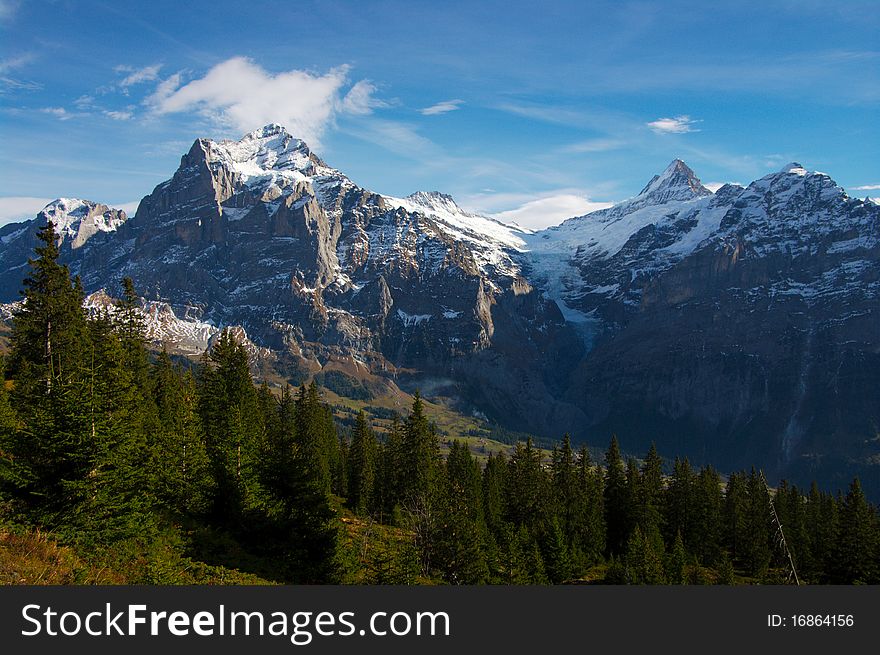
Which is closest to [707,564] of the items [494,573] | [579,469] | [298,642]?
[579,469]

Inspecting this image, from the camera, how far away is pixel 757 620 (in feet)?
67.9

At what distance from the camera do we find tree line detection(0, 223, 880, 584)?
32312mm

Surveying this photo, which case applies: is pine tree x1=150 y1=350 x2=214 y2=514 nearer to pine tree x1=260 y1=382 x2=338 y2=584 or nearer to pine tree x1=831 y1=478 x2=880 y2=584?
pine tree x1=260 y1=382 x2=338 y2=584

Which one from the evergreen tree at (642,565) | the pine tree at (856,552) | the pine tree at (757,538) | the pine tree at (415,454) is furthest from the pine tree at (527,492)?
the pine tree at (856,552)

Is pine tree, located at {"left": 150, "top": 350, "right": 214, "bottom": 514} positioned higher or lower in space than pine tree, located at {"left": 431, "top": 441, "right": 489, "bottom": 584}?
higher

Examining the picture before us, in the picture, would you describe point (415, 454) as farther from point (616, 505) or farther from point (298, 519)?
point (298, 519)

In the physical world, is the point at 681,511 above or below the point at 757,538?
above

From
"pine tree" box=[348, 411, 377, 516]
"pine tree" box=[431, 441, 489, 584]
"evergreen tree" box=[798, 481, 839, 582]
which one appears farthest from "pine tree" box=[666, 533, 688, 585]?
"pine tree" box=[348, 411, 377, 516]

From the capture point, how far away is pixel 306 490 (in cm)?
4619

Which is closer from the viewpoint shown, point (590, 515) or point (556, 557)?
point (556, 557)

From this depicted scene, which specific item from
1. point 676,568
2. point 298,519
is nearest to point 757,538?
point 676,568

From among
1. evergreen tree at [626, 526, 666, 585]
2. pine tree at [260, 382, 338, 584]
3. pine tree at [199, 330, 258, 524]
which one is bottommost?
evergreen tree at [626, 526, 666, 585]

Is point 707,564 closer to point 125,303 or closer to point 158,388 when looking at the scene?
point 158,388

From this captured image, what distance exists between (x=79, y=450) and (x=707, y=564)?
86.3m
